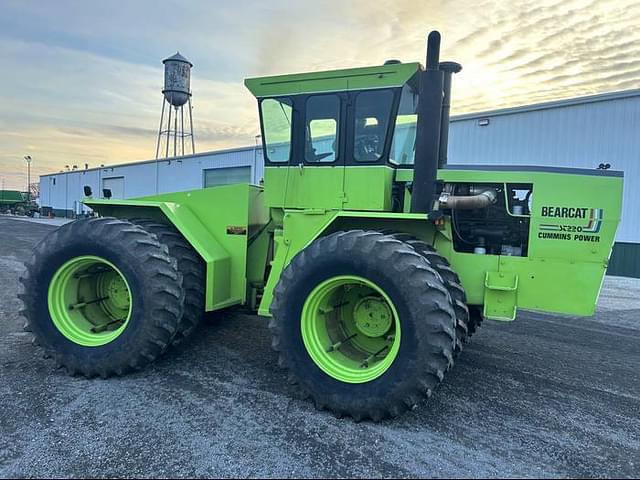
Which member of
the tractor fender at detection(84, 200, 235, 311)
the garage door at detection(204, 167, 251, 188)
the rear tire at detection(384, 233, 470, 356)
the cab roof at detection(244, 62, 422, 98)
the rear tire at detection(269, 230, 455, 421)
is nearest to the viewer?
the rear tire at detection(269, 230, 455, 421)

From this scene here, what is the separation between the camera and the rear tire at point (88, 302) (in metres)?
4.44

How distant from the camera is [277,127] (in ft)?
16.5

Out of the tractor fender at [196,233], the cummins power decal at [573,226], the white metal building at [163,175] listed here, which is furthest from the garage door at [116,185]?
the cummins power decal at [573,226]

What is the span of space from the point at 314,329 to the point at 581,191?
260 centimetres

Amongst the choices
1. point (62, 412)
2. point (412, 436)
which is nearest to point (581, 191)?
point (412, 436)

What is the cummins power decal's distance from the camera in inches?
161

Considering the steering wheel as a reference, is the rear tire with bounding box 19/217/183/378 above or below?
below

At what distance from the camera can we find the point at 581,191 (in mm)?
4152

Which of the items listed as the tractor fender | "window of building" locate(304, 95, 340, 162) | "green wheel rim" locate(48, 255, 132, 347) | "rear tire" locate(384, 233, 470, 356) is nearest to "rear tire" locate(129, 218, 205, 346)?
the tractor fender

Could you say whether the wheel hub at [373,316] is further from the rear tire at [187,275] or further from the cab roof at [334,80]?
the cab roof at [334,80]

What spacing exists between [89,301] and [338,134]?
315 centimetres

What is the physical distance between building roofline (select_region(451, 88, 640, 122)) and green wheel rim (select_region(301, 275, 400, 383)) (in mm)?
13741

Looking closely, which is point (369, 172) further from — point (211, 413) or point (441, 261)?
point (211, 413)

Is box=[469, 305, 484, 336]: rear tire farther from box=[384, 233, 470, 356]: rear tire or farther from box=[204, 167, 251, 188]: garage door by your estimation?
box=[204, 167, 251, 188]: garage door
